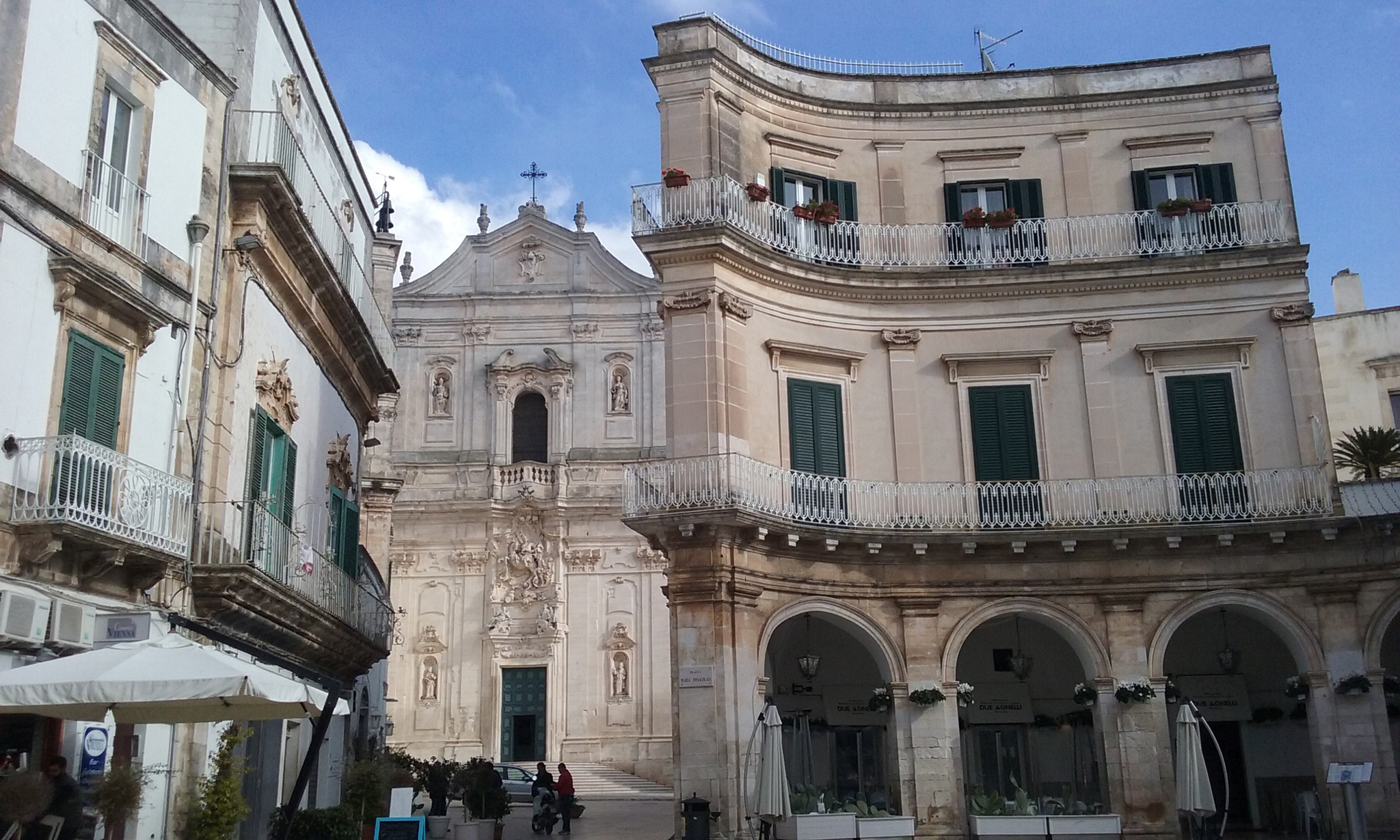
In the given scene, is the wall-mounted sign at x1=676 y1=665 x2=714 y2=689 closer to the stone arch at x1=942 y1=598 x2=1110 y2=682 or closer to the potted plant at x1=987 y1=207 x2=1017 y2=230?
the stone arch at x1=942 y1=598 x2=1110 y2=682

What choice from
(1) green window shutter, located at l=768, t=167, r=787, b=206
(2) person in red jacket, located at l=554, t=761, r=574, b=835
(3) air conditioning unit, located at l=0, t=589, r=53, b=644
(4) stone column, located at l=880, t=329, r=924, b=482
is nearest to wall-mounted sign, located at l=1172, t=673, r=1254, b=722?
(4) stone column, located at l=880, t=329, r=924, b=482

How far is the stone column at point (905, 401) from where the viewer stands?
22188 mm

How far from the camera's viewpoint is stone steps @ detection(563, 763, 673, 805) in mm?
34656

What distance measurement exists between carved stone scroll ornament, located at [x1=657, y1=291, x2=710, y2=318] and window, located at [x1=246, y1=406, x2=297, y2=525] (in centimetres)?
621

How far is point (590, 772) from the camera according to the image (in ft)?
118

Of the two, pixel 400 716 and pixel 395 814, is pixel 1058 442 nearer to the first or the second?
pixel 395 814

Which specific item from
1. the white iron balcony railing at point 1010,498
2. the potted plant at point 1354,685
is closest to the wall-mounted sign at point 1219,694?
the potted plant at point 1354,685

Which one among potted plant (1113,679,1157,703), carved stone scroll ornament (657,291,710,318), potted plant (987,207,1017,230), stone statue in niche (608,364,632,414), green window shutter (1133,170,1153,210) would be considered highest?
stone statue in niche (608,364,632,414)

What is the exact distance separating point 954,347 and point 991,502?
9.26 ft

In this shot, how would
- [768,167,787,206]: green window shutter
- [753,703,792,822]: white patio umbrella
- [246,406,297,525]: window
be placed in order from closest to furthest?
[246,406,297,525]: window
[753,703,792,822]: white patio umbrella
[768,167,787,206]: green window shutter

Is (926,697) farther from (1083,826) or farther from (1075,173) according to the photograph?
(1075,173)

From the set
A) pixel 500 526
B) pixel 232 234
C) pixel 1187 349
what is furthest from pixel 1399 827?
pixel 500 526

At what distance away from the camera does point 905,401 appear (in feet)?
74.0

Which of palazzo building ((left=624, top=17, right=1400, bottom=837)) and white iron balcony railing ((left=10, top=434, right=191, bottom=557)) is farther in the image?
palazzo building ((left=624, top=17, right=1400, bottom=837))
